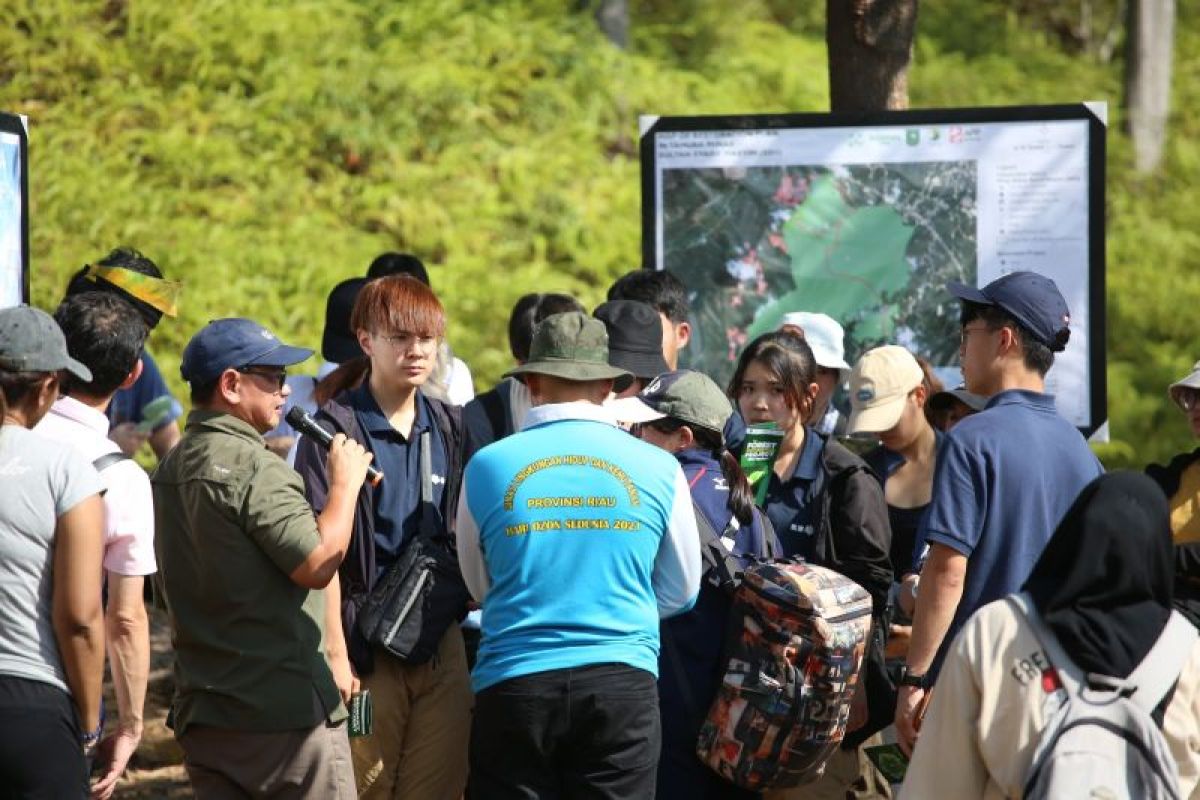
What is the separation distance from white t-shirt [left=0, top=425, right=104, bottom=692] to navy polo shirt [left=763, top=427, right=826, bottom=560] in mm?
2300

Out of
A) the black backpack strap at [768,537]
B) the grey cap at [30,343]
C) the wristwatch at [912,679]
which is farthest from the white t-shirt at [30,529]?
the wristwatch at [912,679]

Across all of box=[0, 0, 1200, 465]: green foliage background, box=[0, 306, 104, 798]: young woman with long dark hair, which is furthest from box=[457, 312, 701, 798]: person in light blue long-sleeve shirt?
A: box=[0, 0, 1200, 465]: green foliage background

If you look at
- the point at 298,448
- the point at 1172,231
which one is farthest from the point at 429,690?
the point at 1172,231

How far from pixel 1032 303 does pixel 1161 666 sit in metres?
1.51

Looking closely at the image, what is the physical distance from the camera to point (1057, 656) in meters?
3.28

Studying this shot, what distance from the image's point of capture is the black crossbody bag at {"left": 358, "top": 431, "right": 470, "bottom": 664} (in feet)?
16.1

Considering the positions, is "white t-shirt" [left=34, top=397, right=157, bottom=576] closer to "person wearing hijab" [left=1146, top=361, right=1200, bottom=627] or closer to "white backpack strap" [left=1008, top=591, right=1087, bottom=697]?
"white backpack strap" [left=1008, top=591, right=1087, bottom=697]

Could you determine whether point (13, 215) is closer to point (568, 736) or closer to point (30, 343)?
point (30, 343)

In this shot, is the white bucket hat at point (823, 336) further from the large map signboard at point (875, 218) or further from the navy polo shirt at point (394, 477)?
the navy polo shirt at point (394, 477)

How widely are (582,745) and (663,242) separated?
342cm

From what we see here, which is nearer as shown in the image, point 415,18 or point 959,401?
point 959,401

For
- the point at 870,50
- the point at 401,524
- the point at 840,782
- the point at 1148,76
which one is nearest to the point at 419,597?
the point at 401,524

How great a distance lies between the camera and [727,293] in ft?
23.8

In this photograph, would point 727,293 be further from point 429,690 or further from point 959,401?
point 429,690
